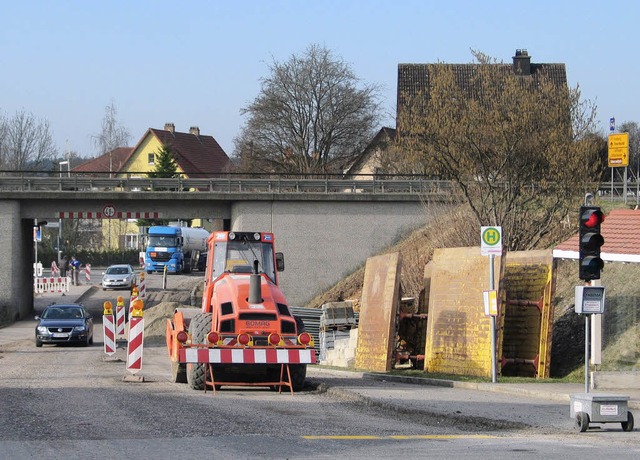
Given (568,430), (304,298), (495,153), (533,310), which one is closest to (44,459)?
(568,430)

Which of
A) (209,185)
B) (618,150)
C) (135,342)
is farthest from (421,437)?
(209,185)

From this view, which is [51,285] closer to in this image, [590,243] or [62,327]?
[62,327]

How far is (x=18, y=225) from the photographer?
163ft

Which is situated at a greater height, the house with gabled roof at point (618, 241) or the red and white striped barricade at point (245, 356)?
the house with gabled roof at point (618, 241)

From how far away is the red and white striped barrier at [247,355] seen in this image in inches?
713

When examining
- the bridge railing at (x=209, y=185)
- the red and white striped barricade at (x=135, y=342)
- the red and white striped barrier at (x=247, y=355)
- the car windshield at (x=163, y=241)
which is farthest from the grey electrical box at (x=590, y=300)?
the car windshield at (x=163, y=241)

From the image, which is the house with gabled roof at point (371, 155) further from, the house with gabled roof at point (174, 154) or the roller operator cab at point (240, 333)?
the roller operator cab at point (240, 333)

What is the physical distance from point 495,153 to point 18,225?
1035 inches

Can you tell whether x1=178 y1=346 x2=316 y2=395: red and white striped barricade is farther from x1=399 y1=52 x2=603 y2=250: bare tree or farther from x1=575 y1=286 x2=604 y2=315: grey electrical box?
x1=399 y1=52 x2=603 y2=250: bare tree

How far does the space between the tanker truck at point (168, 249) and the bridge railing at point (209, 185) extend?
22.0m

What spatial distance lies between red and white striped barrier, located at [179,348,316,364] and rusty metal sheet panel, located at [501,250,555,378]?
5750 millimetres

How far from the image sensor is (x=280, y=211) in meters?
51.0

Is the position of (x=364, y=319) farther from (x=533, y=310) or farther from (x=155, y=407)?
(x=155, y=407)

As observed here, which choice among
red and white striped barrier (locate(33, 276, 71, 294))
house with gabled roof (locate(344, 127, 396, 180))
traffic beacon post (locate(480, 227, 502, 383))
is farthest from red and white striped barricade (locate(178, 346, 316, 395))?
house with gabled roof (locate(344, 127, 396, 180))
